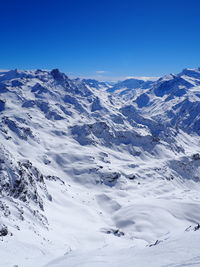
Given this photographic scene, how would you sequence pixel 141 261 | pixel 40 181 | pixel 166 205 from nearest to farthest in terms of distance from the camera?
pixel 141 261
pixel 40 181
pixel 166 205

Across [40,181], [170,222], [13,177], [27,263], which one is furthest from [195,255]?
[170,222]

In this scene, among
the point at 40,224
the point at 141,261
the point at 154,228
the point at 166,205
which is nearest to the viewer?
the point at 141,261

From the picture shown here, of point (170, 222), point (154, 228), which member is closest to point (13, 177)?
point (154, 228)

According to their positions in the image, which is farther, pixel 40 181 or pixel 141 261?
pixel 40 181

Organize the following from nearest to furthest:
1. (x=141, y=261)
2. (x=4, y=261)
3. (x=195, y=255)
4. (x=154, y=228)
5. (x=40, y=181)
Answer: (x=195, y=255) → (x=141, y=261) → (x=4, y=261) → (x=40, y=181) → (x=154, y=228)

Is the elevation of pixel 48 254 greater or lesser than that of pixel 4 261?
lesser

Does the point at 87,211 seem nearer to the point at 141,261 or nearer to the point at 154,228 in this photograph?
the point at 154,228

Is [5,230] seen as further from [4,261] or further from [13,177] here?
[13,177]

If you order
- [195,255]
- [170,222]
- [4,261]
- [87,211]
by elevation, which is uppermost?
[195,255]

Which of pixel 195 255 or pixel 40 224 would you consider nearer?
pixel 195 255
